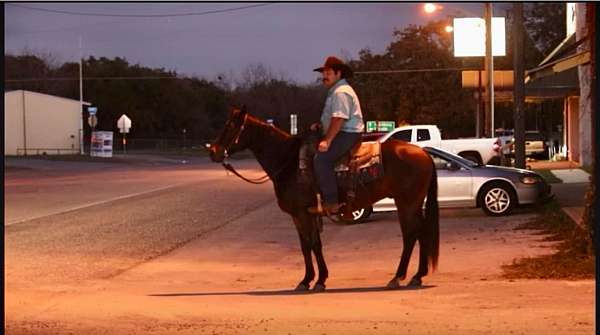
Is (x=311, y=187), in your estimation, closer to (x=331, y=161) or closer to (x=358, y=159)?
(x=331, y=161)

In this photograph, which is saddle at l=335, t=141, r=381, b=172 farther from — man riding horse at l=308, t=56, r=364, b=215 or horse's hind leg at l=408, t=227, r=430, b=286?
horse's hind leg at l=408, t=227, r=430, b=286

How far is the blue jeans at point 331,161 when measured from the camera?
912 cm

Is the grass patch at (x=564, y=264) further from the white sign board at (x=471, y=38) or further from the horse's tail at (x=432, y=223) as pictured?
the white sign board at (x=471, y=38)

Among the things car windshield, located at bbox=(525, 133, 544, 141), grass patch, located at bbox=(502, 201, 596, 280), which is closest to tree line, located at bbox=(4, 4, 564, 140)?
car windshield, located at bbox=(525, 133, 544, 141)

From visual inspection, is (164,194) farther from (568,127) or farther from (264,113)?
(568,127)

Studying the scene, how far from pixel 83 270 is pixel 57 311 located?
4.13 meters

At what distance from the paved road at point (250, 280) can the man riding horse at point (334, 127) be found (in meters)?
1.15

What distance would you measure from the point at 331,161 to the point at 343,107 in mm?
639

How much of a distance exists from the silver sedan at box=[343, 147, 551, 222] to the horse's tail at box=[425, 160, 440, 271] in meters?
8.41

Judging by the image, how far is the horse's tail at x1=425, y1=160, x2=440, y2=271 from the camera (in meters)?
9.84

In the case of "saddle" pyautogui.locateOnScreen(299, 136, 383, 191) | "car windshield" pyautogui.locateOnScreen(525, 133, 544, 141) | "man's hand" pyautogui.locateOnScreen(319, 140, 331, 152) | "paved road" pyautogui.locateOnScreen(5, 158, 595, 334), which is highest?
"car windshield" pyautogui.locateOnScreen(525, 133, 544, 141)

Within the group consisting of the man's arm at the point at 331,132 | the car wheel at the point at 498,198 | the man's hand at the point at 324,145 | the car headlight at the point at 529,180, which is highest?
the man's arm at the point at 331,132

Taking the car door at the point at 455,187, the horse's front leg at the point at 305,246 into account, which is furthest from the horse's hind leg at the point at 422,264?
the car door at the point at 455,187

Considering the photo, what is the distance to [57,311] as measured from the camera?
8656 millimetres
